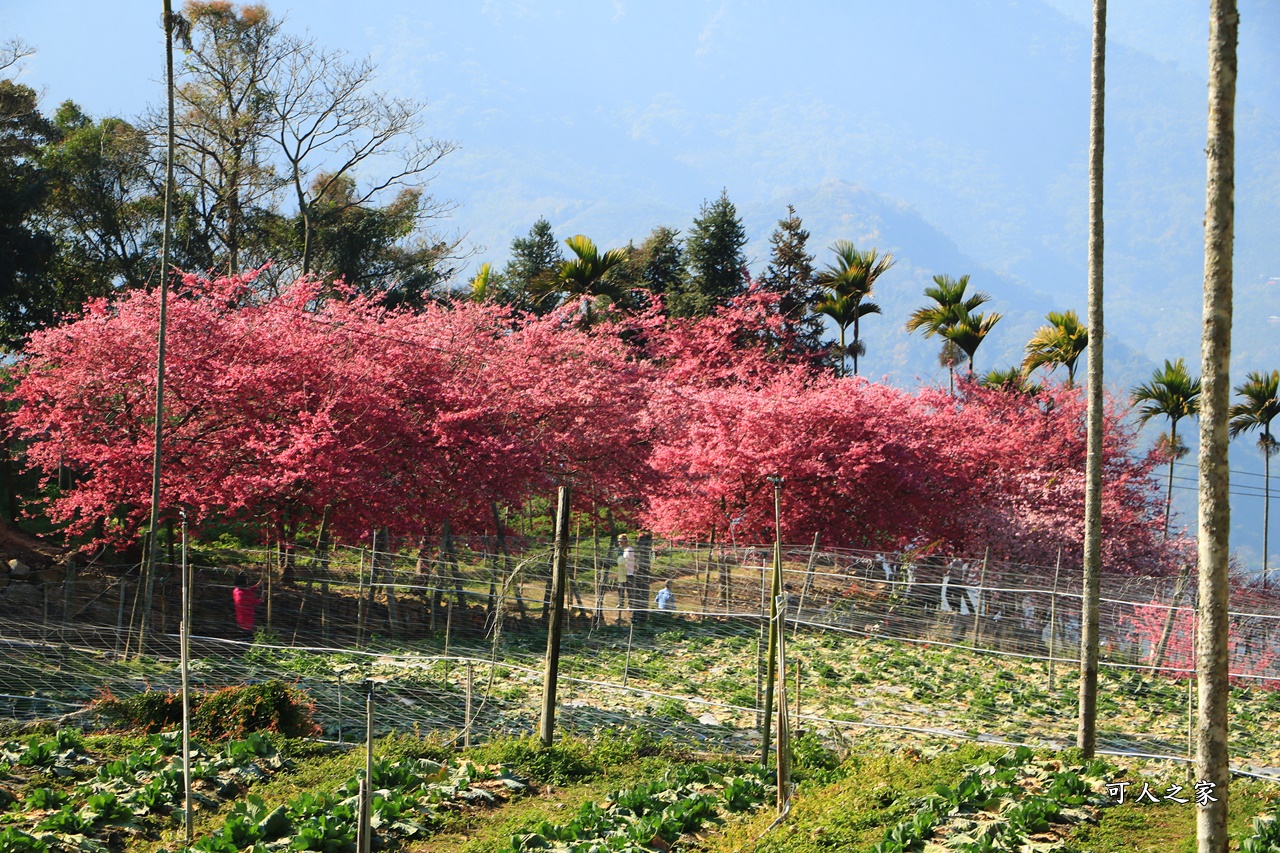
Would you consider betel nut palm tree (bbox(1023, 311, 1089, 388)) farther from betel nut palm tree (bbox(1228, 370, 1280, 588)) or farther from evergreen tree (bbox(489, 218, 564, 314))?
evergreen tree (bbox(489, 218, 564, 314))

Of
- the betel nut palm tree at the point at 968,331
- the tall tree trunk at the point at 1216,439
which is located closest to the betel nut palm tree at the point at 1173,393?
the betel nut palm tree at the point at 968,331

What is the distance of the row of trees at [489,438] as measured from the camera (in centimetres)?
1884

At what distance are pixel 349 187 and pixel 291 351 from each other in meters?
27.0

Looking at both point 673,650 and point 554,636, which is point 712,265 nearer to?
point 673,650

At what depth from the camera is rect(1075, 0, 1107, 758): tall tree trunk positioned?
36.1 feet

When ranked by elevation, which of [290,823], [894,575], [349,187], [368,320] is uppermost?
[349,187]

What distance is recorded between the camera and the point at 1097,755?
1135 centimetres

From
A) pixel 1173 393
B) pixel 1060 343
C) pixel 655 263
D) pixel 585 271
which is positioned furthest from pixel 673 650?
pixel 655 263

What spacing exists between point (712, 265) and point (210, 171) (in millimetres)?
17931

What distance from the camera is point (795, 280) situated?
4384cm

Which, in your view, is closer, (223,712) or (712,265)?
(223,712)

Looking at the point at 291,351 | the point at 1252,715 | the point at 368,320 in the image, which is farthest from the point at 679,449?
the point at 1252,715

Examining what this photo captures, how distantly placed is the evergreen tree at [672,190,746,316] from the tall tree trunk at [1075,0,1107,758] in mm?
30456

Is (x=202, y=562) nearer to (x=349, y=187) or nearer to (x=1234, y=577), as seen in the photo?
(x=1234, y=577)
